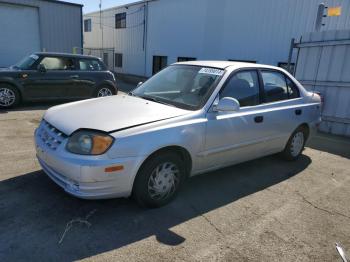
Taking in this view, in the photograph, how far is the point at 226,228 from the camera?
3107mm

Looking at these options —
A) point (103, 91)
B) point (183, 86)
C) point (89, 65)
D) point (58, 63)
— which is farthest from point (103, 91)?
point (183, 86)

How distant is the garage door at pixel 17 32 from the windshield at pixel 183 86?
1349 cm

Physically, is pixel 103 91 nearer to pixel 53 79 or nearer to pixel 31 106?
pixel 53 79

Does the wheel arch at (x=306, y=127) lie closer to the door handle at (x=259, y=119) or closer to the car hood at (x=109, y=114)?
the door handle at (x=259, y=119)

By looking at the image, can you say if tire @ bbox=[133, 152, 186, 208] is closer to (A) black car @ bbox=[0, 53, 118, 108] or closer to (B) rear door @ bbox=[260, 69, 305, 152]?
(B) rear door @ bbox=[260, 69, 305, 152]

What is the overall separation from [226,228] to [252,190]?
1.08 metres

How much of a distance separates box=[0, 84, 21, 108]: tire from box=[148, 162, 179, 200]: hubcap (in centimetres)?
664

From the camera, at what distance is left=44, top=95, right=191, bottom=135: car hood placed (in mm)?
2986

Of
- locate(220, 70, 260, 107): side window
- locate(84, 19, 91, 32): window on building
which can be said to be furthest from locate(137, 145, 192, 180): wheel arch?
locate(84, 19, 91, 32): window on building

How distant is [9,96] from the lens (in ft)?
26.5

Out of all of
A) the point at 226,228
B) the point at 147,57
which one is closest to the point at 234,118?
the point at 226,228

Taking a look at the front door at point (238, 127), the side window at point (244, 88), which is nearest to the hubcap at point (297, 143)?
the front door at point (238, 127)

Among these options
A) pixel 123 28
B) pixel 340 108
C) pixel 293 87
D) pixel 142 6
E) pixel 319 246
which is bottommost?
pixel 319 246

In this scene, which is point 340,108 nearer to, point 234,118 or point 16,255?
point 234,118
